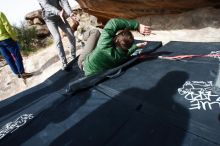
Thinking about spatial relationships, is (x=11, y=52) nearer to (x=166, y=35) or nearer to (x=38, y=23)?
(x=166, y=35)

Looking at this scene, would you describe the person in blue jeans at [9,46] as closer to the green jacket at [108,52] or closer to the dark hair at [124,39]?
the green jacket at [108,52]

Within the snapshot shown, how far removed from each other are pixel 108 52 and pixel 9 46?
9.27 ft

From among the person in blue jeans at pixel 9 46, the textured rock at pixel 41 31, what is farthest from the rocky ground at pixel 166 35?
the textured rock at pixel 41 31

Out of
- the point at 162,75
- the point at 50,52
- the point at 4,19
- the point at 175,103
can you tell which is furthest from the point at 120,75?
the point at 50,52

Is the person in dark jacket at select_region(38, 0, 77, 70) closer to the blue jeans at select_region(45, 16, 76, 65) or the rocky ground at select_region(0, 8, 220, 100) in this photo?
the blue jeans at select_region(45, 16, 76, 65)

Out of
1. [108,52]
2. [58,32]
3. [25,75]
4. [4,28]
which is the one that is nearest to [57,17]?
[58,32]

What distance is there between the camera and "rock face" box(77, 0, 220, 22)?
4562 mm

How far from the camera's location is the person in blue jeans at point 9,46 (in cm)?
477

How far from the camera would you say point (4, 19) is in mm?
4758

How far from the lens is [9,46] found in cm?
488

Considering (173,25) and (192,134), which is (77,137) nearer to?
(192,134)

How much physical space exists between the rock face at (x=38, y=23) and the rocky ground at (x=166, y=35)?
3.32 m

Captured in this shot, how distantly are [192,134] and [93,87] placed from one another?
1188mm

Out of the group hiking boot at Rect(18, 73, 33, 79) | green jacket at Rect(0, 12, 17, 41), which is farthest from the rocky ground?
green jacket at Rect(0, 12, 17, 41)
